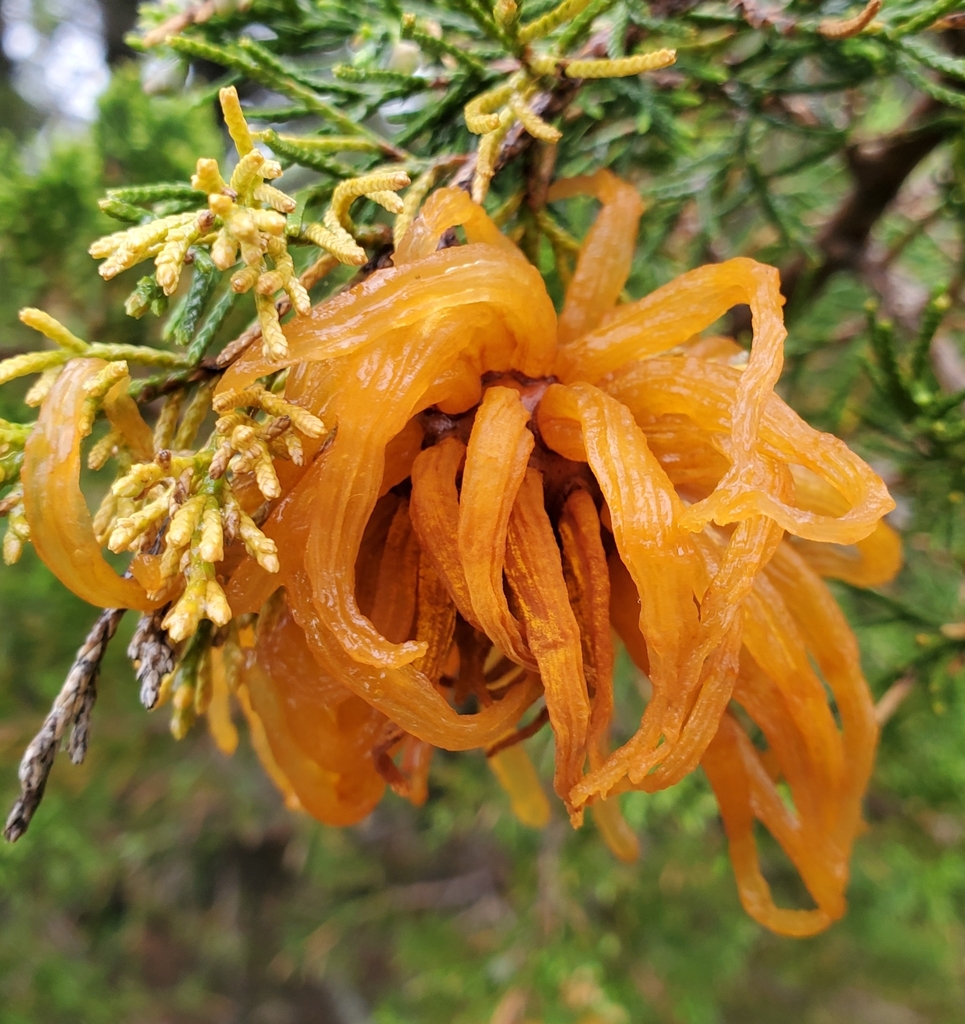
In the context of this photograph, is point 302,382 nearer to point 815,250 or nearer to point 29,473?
point 29,473

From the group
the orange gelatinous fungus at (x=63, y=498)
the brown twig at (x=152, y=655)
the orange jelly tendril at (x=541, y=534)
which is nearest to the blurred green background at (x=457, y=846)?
the orange jelly tendril at (x=541, y=534)

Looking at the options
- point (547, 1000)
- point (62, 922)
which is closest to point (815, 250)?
point (547, 1000)

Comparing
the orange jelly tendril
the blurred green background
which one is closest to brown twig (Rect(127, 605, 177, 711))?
the orange jelly tendril

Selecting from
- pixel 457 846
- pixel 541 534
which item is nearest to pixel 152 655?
pixel 541 534

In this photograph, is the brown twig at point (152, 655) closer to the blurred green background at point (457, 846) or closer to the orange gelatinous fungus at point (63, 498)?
the orange gelatinous fungus at point (63, 498)

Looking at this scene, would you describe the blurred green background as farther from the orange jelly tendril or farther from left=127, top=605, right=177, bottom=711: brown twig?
left=127, top=605, right=177, bottom=711: brown twig
